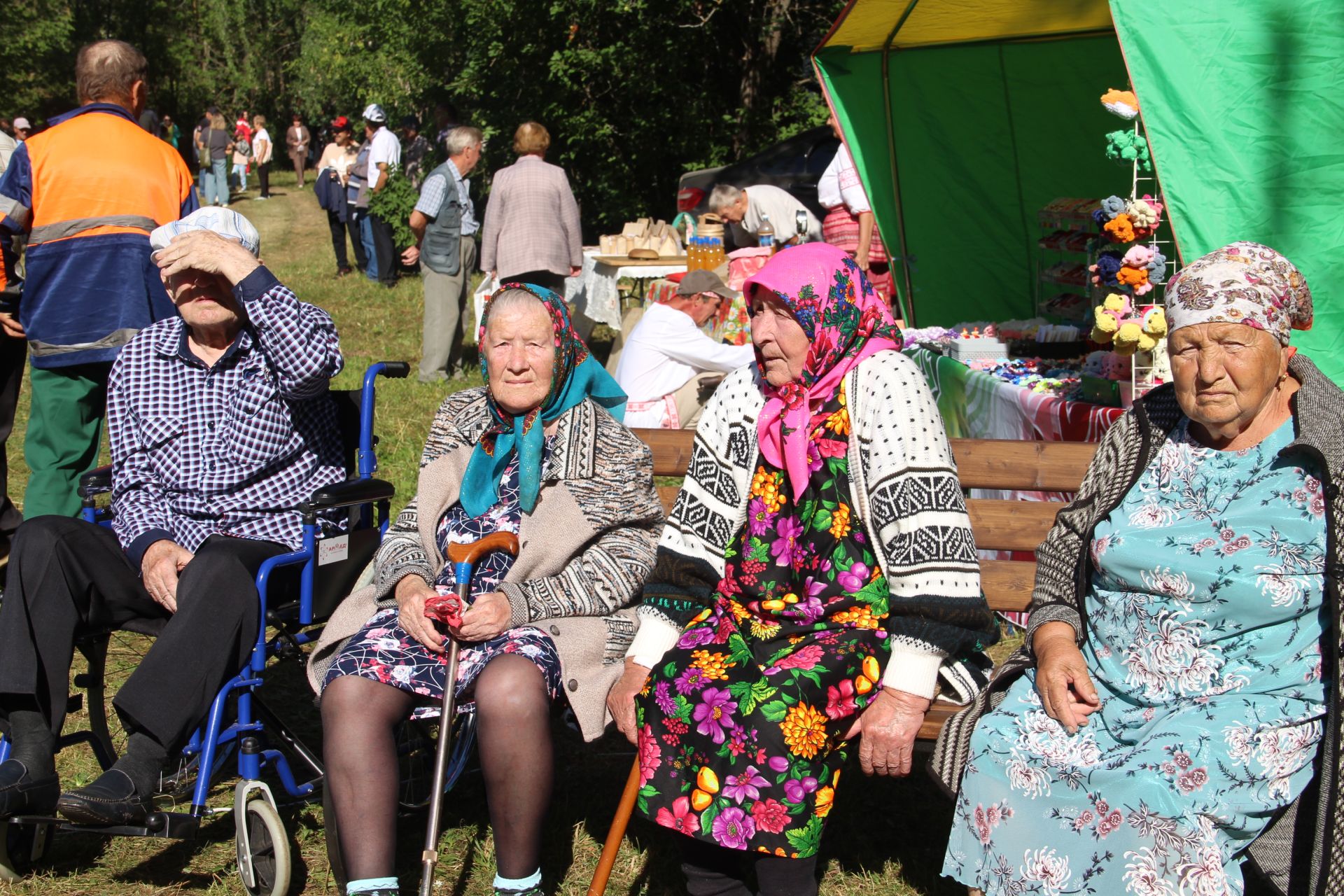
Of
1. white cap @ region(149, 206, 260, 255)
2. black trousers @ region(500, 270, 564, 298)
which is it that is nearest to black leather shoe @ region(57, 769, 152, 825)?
white cap @ region(149, 206, 260, 255)

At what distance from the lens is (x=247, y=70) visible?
47.5 metres

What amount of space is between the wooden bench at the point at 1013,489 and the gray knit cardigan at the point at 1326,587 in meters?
0.66

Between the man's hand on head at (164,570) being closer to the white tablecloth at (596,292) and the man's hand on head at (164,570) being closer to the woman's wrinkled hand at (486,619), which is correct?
the woman's wrinkled hand at (486,619)

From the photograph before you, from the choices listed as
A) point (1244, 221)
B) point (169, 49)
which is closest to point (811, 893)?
point (1244, 221)

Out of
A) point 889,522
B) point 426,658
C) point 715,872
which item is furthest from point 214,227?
point 715,872

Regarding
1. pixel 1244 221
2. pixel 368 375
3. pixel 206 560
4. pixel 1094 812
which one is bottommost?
pixel 1094 812

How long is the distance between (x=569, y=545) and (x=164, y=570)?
106 centimetres

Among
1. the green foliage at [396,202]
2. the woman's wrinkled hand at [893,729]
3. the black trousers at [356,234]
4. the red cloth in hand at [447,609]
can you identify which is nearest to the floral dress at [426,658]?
the red cloth in hand at [447,609]

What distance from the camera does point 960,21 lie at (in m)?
6.95

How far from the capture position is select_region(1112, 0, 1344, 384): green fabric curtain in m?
4.12

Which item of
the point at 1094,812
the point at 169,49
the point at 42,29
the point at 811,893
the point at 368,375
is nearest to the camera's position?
the point at 1094,812

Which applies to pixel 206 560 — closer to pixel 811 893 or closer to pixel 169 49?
pixel 811 893

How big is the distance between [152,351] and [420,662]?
4.21 feet

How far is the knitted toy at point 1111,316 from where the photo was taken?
4441 millimetres
